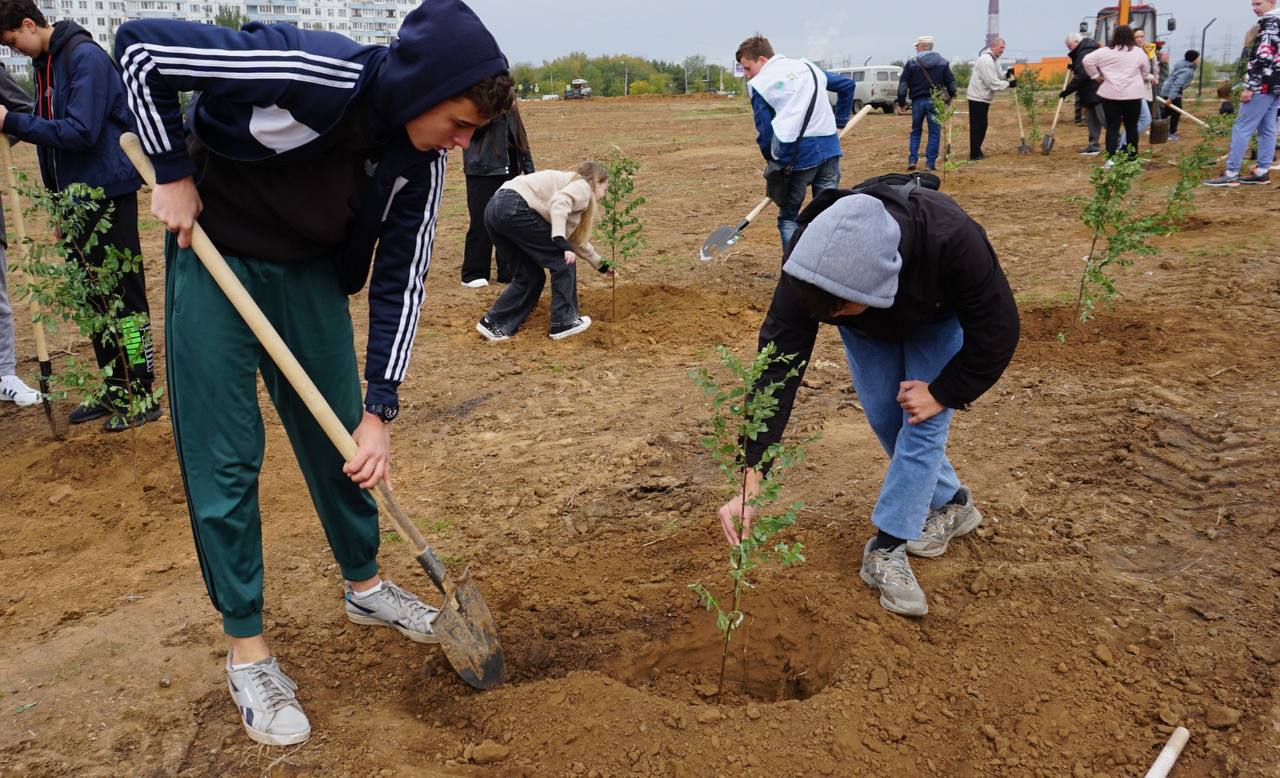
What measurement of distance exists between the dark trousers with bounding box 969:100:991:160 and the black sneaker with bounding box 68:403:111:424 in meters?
12.4

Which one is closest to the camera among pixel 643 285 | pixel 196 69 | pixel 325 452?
pixel 196 69

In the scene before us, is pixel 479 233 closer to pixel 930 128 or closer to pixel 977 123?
pixel 930 128

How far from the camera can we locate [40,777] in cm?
248

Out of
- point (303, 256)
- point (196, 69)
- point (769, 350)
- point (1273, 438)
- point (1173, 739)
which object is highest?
point (196, 69)

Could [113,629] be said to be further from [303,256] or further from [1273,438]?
[1273,438]

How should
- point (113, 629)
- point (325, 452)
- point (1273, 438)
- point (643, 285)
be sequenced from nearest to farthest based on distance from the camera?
point (325, 452) < point (113, 629) < point (1273, 438) < point (643, 285)

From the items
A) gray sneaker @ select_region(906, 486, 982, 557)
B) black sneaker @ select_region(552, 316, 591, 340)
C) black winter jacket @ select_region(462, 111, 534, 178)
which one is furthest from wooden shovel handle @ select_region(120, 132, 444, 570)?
black winter jacket @ select_region(462, 111, 534, 178)

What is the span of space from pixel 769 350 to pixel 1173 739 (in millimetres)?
1580

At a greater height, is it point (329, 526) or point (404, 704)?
point (329, 526)

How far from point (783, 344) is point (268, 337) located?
4.98ft

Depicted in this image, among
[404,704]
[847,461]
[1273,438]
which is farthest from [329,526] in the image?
[1273,438]

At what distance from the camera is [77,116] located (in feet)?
14.4

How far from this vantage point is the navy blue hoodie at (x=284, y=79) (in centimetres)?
213

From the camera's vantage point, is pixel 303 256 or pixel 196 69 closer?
pixel 196 69
